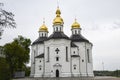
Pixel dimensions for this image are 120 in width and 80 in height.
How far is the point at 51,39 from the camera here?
48.4 metres

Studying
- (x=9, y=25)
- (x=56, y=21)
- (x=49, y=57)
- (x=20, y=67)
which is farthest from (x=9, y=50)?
(x=9, y=25)

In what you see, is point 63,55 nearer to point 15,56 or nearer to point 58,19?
point 58,19

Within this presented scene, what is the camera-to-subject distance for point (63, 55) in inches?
1870

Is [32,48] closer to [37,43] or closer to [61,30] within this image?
[37,43]

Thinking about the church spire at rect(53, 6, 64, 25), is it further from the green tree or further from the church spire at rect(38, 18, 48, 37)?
the green tree

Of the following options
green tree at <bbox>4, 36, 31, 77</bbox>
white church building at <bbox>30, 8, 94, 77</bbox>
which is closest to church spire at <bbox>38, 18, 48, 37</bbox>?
white church building at <bbox>30, 8, 94, 77</bbox>

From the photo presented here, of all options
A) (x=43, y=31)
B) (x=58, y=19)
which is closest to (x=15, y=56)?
(x=43, y=31)

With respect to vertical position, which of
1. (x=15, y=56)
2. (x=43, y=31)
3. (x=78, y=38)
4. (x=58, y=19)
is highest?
(x=58, y=19)

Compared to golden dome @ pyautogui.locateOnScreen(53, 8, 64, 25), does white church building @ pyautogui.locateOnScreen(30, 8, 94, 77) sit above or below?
below

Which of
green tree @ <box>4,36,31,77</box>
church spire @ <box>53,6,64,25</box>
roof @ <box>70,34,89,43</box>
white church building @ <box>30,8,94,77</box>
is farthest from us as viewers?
roof @ <box>70,34,89,43</box>

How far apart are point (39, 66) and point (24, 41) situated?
845 cm

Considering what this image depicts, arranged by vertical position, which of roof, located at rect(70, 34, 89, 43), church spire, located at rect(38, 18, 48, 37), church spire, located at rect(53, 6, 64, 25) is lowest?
roof, located at rect(70, 34, 89, 43)

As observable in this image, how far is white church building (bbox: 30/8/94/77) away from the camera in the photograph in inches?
1859

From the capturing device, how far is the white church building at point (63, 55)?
155ft
